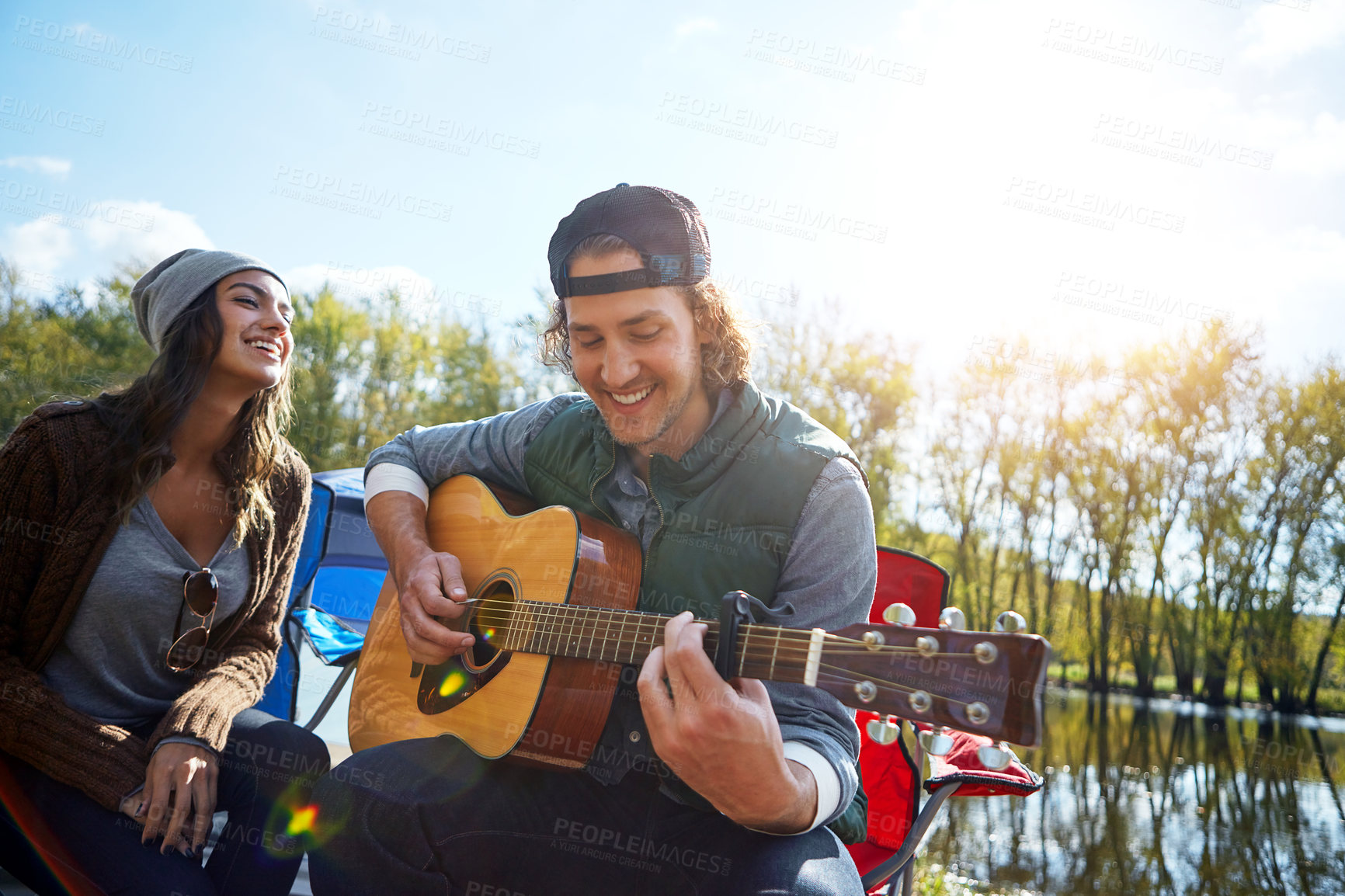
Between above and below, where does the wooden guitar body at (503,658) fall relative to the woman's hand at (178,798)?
above

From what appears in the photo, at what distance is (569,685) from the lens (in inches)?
70.0

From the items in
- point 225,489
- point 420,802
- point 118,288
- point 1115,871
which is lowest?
point 1115,871

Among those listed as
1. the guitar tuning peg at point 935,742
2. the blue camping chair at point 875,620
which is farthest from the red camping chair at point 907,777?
the guitar tuning peg at point 935,742

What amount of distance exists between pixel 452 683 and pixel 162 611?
0.85m

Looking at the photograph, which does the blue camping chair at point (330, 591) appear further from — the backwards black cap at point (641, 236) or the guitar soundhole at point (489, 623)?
the backwards black cap at point (641, 236)

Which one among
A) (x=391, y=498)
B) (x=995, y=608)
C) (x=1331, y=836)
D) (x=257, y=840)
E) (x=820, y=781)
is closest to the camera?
(x=820, y=781)

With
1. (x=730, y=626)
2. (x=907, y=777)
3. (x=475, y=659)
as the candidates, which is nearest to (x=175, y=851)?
(x=475, y=659)

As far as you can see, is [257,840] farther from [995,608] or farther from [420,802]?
[995,608]

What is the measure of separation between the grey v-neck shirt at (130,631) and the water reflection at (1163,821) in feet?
16.2

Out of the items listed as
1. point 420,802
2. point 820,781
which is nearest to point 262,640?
point 420,802

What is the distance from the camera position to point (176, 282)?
237cm

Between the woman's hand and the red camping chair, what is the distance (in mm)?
1642

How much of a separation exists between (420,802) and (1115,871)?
563 centimetres

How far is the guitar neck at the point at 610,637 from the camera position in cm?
137
